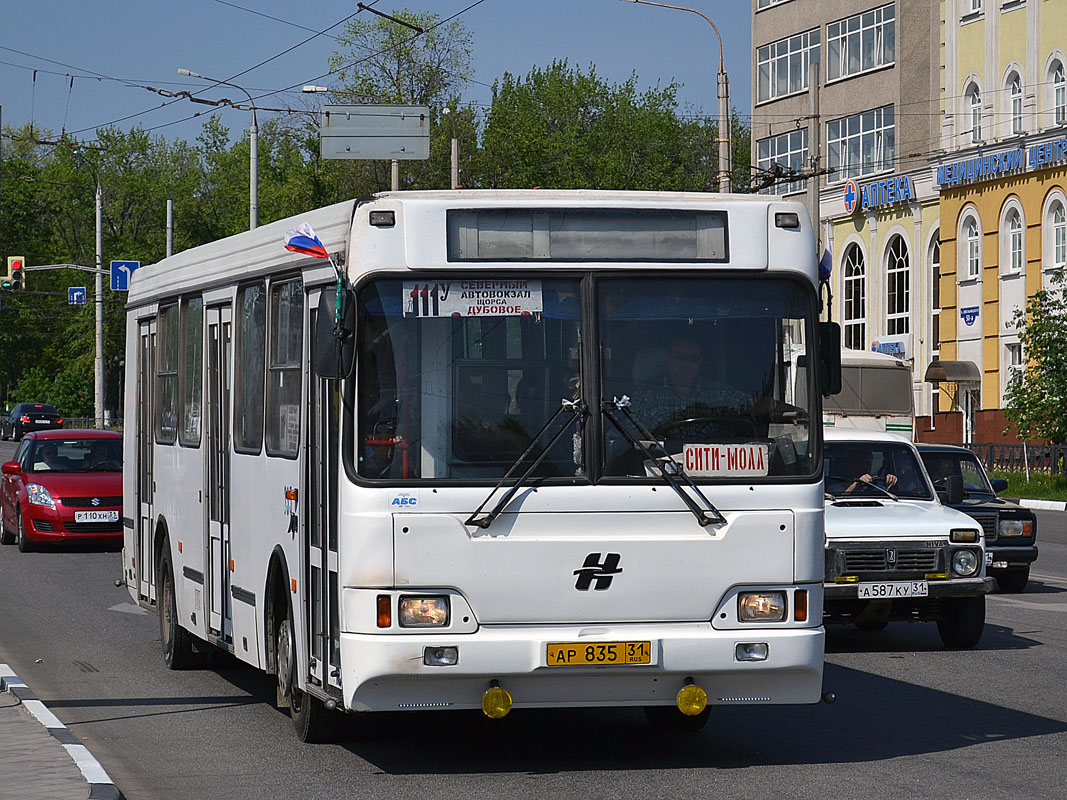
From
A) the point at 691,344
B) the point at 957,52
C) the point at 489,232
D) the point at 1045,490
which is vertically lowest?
the point at 1045,490

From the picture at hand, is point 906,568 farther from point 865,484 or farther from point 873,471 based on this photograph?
point 873,471

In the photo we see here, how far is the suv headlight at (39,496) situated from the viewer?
23281mm

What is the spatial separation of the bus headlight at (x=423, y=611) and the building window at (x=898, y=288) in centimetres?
4959

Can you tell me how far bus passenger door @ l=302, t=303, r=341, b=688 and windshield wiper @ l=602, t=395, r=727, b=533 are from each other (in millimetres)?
1268

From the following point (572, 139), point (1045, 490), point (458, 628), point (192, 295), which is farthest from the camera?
point (572, 139)

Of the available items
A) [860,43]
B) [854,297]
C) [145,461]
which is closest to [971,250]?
[854,297]

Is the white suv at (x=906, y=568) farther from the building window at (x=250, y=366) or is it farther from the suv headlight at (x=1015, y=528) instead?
the building window at (x=250, y=366)

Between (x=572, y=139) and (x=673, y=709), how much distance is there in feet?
257

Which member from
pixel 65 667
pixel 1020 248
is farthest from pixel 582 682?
pixel 1020 248

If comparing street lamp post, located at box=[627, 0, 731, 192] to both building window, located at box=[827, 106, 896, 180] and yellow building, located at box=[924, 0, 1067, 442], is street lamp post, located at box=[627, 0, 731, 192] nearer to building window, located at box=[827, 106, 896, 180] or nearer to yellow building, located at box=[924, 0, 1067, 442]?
yellow building, located at box=[924, 0, 1067, 442]

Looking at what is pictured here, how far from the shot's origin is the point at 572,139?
87062 mm

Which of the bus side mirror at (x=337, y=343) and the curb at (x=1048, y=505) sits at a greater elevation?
the bus side mirror at (x=337, y=343)

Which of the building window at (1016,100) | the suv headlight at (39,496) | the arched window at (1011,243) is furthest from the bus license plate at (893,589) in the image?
the building window at (1016,100)

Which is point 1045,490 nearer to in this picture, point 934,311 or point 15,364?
point 934,311
